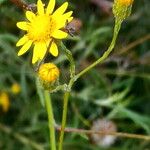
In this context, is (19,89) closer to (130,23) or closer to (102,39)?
(102,39)

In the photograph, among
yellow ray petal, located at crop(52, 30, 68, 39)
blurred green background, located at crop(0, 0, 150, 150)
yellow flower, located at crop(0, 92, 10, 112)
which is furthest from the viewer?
yellow flower, located at crop(0, 92, 10, 112)

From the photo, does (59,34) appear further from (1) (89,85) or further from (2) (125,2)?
(1) (89,85)

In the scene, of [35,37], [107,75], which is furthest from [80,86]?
[35,37]

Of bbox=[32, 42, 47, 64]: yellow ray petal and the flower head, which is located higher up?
the flower head

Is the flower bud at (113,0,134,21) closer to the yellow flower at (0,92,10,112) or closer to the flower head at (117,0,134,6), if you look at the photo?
the flower head at (117,0,134,6)

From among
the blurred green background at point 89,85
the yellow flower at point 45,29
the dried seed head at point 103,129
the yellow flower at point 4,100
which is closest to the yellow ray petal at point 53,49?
the yellow flower at point 45,29

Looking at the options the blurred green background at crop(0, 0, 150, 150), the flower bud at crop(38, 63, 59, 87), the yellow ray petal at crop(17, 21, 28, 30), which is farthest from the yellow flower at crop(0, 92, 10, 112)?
the flower bud at crop(38, 63, 59, 87)
